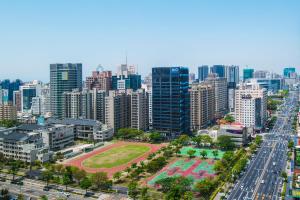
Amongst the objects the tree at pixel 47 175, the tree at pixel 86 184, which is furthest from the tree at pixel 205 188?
the tree at pixel 47 175

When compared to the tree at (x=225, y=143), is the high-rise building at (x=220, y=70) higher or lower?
higher

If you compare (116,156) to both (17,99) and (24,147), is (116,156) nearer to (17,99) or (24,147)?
(24,147)

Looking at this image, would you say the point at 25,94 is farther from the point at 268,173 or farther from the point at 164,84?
the point at 268,173

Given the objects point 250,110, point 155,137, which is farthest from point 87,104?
point 250,110

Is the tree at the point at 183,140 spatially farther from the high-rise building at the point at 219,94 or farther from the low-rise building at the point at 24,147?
the high-rise building at the point at 219,94

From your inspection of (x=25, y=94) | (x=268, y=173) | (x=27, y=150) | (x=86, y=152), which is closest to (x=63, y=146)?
(x=86, y=152)
